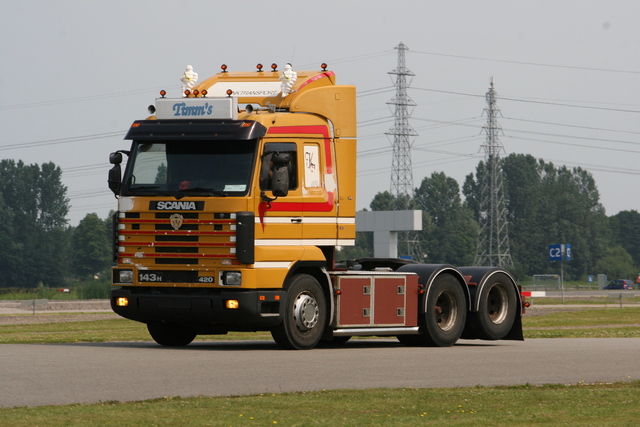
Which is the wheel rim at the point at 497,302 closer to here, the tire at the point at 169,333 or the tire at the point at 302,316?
the tire at the point at 302,316

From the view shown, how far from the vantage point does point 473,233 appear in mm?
149625

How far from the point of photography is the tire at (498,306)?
20.0m

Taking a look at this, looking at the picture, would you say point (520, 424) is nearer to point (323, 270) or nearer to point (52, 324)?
point (323, 270)

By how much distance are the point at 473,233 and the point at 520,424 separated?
464 ft

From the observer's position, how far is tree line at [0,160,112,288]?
410 ft

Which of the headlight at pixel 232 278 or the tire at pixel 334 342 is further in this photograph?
the tire at pixel 334 342

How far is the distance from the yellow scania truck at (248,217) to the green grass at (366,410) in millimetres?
5228

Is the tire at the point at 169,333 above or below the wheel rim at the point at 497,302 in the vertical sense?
below

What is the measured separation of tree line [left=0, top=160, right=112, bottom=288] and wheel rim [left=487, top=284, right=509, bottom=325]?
104m

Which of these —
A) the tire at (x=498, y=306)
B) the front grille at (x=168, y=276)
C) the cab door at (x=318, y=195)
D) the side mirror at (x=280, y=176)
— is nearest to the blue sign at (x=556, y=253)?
the tire at (x=498, y=306)

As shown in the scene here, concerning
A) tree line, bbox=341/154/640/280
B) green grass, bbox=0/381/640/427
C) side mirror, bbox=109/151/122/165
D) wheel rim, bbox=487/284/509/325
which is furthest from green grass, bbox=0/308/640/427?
tree line, bbox=341/154/640/280

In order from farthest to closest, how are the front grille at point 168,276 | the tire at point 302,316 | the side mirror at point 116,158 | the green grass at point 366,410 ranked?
the side mirror at point 116,158
the tire at point 302,316
the front grille at point 168,276
the green grass at point 366,410

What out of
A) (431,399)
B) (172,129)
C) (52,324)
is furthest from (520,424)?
(52,324)

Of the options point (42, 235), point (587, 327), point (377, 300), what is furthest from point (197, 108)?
point (42, 235)
